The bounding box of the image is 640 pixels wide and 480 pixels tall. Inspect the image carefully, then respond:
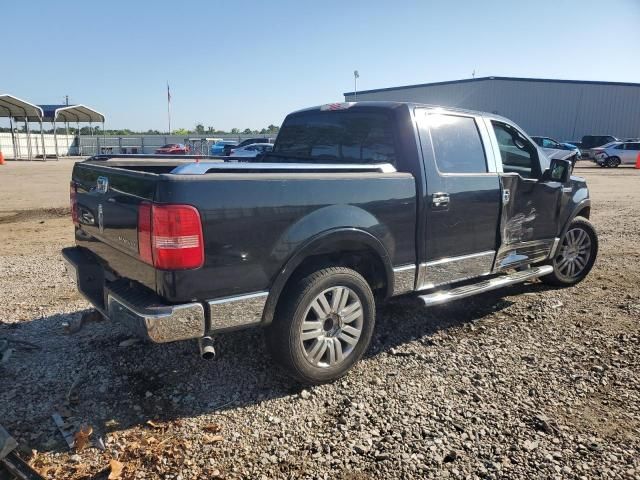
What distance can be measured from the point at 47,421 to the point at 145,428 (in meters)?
0.61

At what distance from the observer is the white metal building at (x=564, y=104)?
45.8 metres

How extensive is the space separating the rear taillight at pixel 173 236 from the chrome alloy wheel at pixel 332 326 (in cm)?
92

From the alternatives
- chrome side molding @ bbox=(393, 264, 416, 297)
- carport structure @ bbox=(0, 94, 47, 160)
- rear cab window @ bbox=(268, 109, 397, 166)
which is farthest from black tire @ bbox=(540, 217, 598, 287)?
carport structure @ bbox=(0, 94, 47, 160)

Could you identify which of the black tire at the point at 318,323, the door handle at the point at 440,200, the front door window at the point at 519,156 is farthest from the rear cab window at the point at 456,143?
the black tire at the point at 318,323

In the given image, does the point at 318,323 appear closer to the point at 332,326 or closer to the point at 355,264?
the point at 332,326

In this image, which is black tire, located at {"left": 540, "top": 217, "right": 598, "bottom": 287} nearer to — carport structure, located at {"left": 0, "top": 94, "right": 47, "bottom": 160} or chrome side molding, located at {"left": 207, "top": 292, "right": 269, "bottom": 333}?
chrome side molding, located at {"left": 207, "top": 292, "right": 269, "bottom": 333}

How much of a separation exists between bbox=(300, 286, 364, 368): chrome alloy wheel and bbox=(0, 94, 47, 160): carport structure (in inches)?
1689

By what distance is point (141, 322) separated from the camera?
9.65 feet

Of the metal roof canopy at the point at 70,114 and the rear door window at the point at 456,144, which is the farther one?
the metal roof canopy at the point at 70,114

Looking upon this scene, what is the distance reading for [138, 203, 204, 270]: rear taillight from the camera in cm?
289

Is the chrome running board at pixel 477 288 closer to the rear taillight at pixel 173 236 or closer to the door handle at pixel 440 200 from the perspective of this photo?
the door handle at pixel 440 200

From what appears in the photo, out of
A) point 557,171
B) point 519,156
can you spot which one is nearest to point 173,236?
point 519,156

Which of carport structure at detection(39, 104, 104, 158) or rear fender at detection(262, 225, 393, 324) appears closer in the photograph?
rear fender at detection(262, 225, 393, 324)

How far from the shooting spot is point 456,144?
4.52 metres
